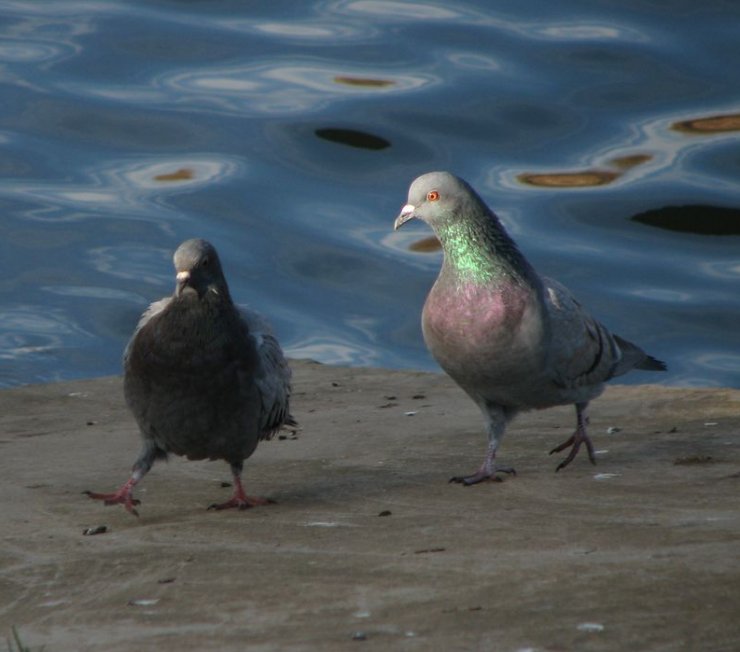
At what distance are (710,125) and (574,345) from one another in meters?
9.25

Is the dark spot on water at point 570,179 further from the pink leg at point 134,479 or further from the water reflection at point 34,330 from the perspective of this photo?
the pink leg at point 134,479

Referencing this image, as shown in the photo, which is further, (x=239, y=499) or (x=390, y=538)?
(x=239, y=499)

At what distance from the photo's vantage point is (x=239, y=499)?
5.80 metres

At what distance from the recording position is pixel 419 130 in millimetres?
14750

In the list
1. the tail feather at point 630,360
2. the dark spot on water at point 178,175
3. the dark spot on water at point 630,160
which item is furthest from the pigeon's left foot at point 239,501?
the dark spot on water at point 630,160

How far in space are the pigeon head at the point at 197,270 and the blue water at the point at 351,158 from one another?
5.13m

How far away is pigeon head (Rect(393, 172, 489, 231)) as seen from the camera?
634cm

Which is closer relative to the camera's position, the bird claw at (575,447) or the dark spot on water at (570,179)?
the bird claw at (575,447)

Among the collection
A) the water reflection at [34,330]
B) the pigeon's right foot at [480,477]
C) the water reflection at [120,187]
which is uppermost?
the pigeon's right foot at [480,477]

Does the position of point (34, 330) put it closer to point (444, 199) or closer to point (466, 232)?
point (444, 199)

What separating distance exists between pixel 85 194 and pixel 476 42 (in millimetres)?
5166

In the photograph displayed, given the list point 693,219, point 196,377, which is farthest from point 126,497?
point 693,219

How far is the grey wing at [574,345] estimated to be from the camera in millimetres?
6266

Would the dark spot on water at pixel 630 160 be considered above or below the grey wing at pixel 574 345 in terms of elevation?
below
